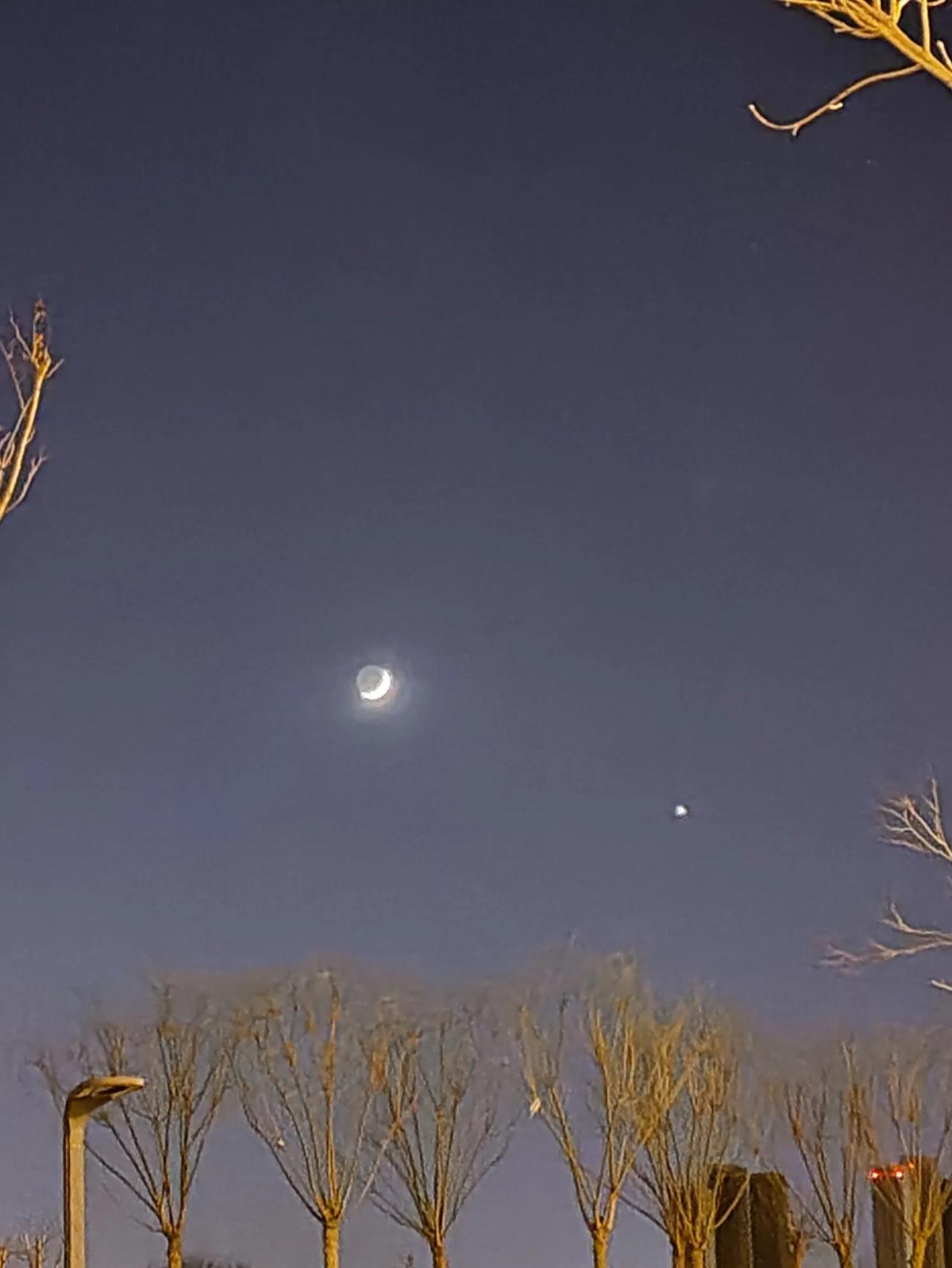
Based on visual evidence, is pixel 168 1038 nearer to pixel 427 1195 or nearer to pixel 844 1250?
pixel 427 1195

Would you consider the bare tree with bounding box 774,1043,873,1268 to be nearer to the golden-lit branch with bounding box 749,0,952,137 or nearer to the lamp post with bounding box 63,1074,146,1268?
the lamp post with bounding box 63,1074,146,1268

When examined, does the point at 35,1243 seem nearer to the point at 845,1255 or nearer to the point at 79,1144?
the point at 845,1255

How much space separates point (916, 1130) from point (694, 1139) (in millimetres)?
4125

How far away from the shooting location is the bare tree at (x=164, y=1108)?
78.2ft

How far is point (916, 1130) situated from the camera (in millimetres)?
27984

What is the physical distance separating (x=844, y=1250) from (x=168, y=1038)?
10678 mm

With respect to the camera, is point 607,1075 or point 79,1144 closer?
point 79,1144

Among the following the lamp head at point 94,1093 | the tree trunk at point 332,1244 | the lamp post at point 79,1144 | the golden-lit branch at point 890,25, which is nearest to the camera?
the golden-lit branch at point 890,25

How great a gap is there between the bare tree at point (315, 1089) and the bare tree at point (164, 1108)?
45 cm

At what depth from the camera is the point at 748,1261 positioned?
2805 centimetres

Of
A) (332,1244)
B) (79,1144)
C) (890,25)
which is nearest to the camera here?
(890,25)

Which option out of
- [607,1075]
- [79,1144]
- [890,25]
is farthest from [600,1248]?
[890,25]

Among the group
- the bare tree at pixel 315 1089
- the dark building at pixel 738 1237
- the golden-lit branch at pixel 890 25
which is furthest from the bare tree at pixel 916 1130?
the golden-lit branch at pixel 890 25

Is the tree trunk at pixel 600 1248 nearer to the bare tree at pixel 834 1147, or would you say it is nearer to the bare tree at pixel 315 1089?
the bare tree at pixel 315 1089
